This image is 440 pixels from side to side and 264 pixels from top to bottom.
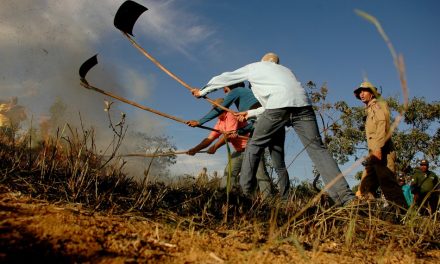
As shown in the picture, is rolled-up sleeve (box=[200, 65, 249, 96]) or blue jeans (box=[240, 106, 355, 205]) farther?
rolled-up sleeve (box=[200, 65, 249, 96])

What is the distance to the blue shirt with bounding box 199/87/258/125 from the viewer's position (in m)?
4.82

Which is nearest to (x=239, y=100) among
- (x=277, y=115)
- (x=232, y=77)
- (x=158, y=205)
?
(x=232, y=77)

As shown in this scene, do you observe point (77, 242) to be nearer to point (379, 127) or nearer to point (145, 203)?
point (145, 203)

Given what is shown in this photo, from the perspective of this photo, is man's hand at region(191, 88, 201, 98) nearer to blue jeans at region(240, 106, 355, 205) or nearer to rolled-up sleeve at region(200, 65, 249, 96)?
rolled-up sleeve at region(200, 65, 249, 96)

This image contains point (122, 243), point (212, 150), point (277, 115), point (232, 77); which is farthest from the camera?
point (212, 150)

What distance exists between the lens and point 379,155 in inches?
176

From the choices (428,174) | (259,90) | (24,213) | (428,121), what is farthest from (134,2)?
(428,121)

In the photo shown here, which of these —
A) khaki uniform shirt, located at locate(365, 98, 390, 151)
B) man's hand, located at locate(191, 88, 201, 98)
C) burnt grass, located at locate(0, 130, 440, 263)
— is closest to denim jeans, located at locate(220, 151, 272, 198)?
man's hand, located at locate(191, 88, 201, 98)

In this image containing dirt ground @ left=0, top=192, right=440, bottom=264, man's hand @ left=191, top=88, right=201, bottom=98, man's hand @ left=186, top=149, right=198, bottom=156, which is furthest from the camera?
man's hand @ left=186, top=149, right=198, bottom=156

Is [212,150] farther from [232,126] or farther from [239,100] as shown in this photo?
[239,100]

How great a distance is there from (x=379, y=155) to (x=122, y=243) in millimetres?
3715

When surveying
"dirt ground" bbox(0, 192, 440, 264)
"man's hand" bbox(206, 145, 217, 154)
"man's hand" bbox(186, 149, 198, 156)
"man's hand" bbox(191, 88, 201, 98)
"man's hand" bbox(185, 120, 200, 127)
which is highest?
"man's hand" bbox(191, 88, 201, 98)

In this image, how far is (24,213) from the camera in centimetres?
172

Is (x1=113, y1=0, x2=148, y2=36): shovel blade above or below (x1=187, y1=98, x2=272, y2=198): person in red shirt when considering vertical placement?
above
